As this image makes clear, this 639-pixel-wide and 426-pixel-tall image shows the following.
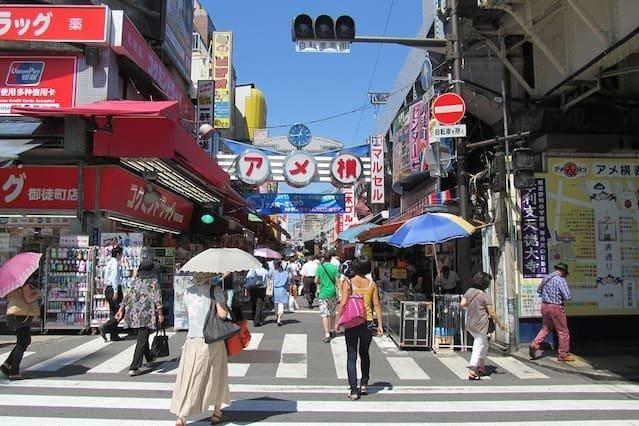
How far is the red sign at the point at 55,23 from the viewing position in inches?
554

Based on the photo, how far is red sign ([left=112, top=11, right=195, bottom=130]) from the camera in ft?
47.3

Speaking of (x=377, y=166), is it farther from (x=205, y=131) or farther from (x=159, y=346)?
(x=159, y=346)

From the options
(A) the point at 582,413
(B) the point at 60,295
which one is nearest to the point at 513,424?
(A) the point at 582,413

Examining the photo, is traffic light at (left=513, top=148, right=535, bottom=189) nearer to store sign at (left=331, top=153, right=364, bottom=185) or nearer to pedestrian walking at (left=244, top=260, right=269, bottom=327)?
pedestrian walking at (left=244, top=260, right=269, bottom=327)

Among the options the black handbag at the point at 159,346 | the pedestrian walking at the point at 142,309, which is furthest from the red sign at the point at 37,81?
the black handbag at the point at 159,346

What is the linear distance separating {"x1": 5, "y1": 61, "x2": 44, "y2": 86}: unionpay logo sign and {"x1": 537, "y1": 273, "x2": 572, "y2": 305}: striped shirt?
12.7 meters

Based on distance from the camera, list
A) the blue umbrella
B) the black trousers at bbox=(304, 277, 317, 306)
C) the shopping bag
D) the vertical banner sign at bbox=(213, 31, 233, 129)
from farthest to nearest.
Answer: the vertical banner sign at bbox=(213, 31, 233, 129) → the black trousers at bbox=(304, 277, 317, 306) → the blue umbrella → the shopping bag

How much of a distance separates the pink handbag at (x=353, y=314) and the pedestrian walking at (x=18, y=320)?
4517 mm

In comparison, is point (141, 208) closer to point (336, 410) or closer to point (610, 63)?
point (336, 410)

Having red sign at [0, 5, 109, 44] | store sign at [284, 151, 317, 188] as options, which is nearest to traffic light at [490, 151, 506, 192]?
red sign at [0, 5, 109, 44]

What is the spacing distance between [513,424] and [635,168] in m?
8.07

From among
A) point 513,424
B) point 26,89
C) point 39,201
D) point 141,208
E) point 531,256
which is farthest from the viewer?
point 141,208

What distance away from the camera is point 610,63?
1010 centimetres

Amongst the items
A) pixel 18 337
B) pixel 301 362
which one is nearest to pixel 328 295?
pixel 301 362
